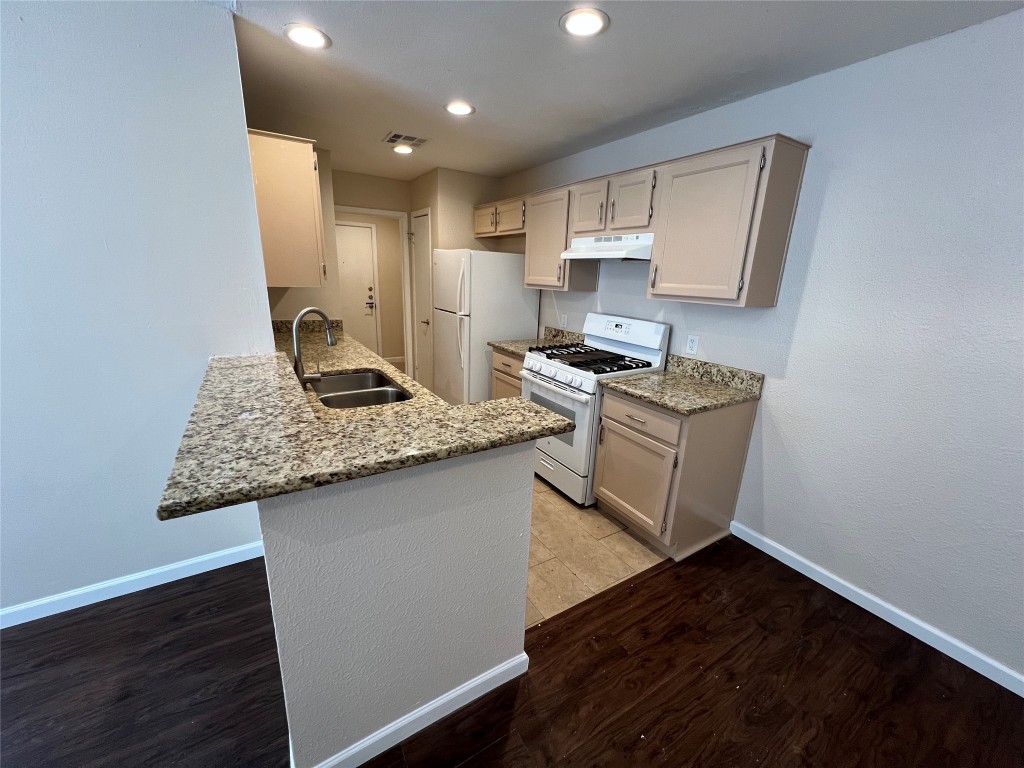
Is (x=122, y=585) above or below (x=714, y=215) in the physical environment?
below

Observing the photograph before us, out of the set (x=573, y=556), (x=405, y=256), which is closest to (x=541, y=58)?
(x=573, y=556)

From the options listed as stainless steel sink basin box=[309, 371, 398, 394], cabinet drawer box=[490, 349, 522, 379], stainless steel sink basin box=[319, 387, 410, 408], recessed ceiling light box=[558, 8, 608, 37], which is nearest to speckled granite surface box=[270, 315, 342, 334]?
stainless steel sink basin box=[309, 371, 398, 394]

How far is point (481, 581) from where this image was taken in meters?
1.27

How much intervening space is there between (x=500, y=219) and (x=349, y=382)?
2205mm

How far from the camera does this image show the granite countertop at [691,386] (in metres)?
1.97

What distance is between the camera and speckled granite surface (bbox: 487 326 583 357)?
10.5 feet

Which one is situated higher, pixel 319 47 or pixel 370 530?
pixel 319 47

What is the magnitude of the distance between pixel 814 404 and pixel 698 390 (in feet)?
1.72

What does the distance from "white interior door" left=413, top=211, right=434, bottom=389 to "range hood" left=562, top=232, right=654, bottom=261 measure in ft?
6.08

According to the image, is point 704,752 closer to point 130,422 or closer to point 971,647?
point 971,647

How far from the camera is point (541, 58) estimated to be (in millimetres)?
1742

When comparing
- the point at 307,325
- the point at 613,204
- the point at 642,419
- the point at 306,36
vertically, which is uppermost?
the point at 306,36

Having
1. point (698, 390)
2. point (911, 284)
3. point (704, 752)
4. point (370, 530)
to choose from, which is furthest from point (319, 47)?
point (704, 752)

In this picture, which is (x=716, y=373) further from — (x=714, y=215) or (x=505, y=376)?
(x=505, y=376)
